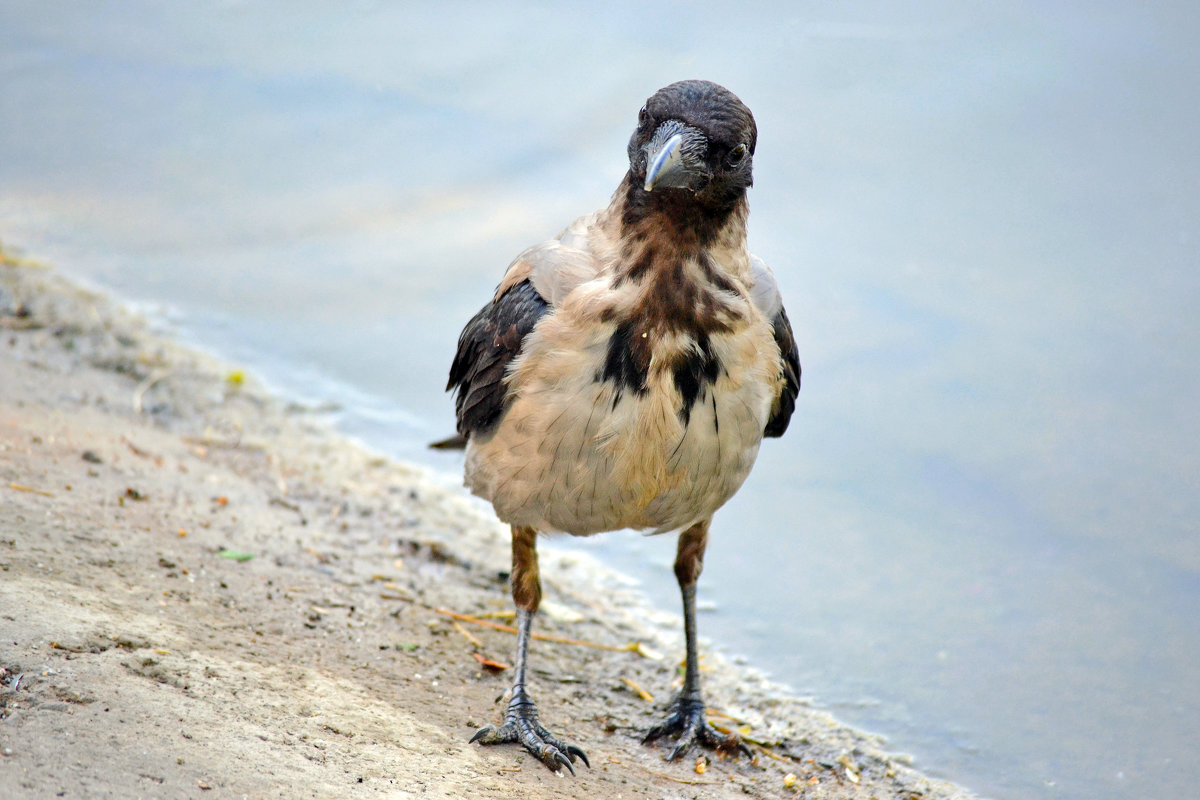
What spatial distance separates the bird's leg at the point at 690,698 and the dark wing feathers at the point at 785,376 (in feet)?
1.66

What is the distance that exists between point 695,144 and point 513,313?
101 centimetres

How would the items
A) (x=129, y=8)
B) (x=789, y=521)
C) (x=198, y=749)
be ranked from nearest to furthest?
(x=198, y=749)
(x=789, y=521)
(x=129, y=8)

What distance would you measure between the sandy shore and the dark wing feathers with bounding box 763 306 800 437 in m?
1.35

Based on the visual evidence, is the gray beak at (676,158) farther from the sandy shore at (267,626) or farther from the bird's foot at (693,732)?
the bird's foot at (693,732)

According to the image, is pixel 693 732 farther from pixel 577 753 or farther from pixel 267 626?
pixel 267 626

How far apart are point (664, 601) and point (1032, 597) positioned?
1.91 metres

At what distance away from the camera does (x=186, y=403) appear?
280 inches

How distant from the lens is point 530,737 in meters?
4.44

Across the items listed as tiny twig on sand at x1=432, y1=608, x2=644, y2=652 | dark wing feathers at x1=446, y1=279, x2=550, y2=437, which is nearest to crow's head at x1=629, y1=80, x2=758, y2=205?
dark wing feathers at x1=446, y1=279, x2=550, y2=437

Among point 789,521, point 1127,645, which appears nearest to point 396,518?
point 789,521

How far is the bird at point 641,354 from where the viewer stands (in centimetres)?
395

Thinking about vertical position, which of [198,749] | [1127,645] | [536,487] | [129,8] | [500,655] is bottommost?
[198,749]

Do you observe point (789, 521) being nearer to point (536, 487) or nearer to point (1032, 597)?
point (1032, 597)

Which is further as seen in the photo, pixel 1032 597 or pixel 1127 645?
pixel 1032 597
